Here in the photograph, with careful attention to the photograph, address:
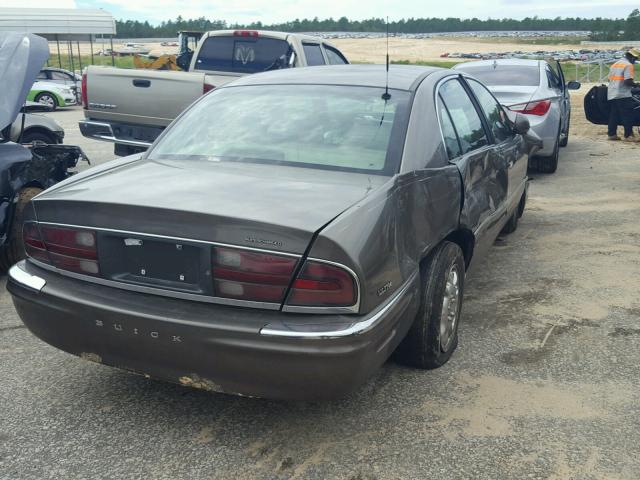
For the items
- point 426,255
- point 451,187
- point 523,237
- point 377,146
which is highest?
point 377,146

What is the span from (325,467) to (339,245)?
3.06ft

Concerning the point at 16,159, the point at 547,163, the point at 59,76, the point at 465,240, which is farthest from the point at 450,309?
the point at 59,76

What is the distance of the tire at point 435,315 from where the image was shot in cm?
325

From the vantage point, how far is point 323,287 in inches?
96.7

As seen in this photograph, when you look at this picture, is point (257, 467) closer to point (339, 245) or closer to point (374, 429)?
point (374, 429)

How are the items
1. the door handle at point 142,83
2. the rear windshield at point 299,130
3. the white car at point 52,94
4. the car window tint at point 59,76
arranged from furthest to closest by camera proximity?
the car window tint at point 59,76 → the white car at point 52,94 → the door handle at point 142,83 → the rear windshield at point 299,130

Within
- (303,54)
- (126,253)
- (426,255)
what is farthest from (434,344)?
(303,54)

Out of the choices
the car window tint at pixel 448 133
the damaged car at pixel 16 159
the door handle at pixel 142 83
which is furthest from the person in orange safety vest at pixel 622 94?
the damaged car at pixel 16 159

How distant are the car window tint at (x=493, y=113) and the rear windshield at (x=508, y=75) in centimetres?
414

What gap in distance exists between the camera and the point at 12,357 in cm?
370

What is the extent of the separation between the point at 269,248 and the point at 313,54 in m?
7.77

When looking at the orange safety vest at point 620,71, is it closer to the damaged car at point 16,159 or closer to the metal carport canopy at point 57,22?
the damaged car at point 16,159

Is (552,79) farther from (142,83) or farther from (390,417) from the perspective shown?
(390,417)

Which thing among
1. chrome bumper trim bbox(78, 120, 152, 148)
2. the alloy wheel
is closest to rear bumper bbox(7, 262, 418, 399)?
the alloy wheel
